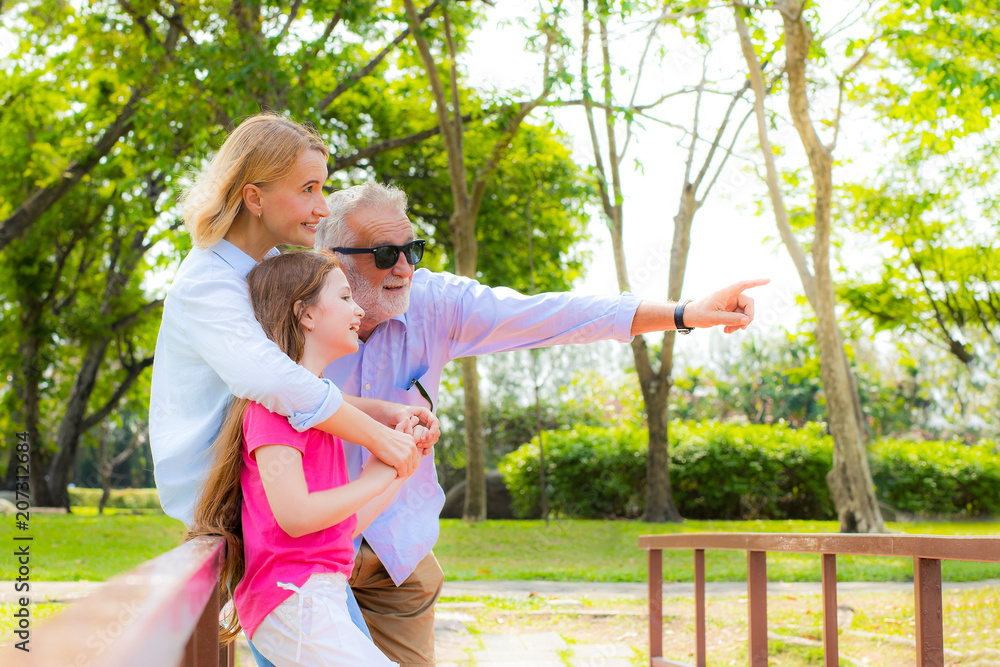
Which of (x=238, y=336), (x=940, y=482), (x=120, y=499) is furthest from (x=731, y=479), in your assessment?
(x=120, y=499)

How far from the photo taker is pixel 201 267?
5.95 ft

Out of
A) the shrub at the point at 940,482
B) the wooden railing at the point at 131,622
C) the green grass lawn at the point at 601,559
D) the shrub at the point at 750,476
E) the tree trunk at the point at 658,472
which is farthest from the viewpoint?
the shrub at the point at 940,482

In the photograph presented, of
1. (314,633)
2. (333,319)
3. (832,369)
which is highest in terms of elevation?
(832,369)

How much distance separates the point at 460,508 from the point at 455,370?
4.00 metres

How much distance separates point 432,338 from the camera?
255 cm

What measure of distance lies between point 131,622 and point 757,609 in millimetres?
3265

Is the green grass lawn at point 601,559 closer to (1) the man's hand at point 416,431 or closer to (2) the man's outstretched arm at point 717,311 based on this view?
(2) the man's outstretched arm at point 717,311

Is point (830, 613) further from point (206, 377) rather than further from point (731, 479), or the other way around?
point (731, 479)

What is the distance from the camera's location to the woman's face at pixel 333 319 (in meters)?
1.81

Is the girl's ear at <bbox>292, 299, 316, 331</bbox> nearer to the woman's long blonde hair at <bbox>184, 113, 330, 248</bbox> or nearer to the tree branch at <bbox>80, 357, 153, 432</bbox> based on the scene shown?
the woman's long blonde hair at <bbox>184, 113, 330, 248</bbox>

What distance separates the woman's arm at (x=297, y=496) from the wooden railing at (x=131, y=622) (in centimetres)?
28

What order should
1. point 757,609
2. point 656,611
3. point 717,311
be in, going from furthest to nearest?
point 656,611 < point 757,609 < point 717,311

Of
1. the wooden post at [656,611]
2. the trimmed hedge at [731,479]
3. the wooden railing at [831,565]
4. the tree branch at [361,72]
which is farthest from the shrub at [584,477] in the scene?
the wooden railing at [831,565]

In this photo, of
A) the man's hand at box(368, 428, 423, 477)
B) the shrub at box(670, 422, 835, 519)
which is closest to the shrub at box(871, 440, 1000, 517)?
the shrub at box(670, 422, 835, 519)
